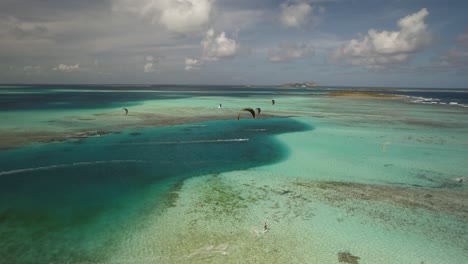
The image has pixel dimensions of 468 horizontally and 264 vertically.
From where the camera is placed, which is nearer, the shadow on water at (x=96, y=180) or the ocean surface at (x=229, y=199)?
the ocean surface at (x=229, y=199)

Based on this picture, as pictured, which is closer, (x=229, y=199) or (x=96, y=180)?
(x=229, y=199)

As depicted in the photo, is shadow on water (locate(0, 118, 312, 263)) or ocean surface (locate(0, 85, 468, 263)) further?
shadow on water (locate(0, 118, 312, 263))

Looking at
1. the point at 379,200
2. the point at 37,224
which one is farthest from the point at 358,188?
the point at 37,224

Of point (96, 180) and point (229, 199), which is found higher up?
point (96, 180)

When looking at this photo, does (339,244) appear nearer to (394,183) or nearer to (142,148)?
(394,183)
